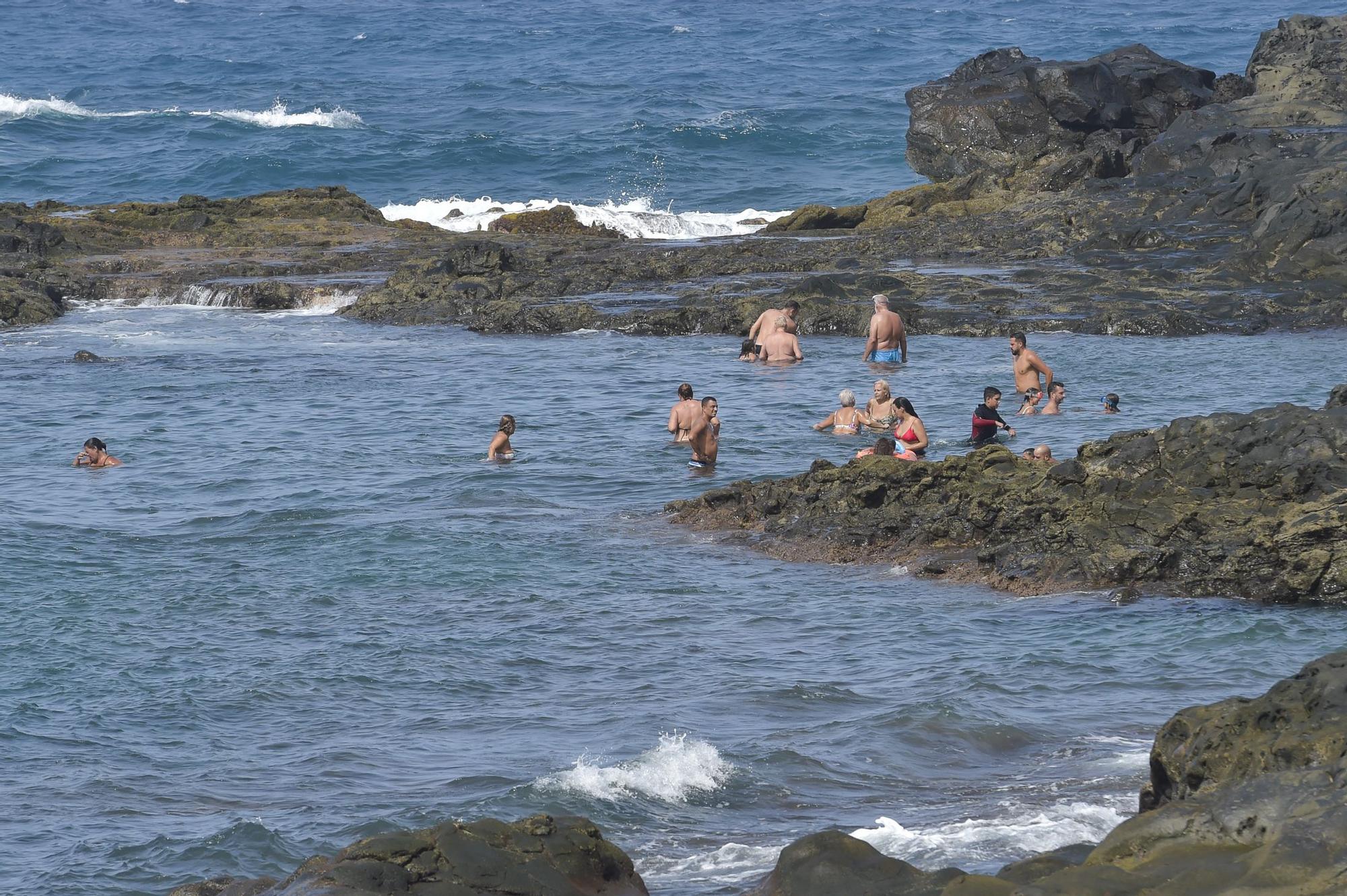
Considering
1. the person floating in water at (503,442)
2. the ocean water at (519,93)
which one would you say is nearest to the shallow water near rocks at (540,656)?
the person floating in water at (503,442)

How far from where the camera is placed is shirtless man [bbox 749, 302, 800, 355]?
23.8m

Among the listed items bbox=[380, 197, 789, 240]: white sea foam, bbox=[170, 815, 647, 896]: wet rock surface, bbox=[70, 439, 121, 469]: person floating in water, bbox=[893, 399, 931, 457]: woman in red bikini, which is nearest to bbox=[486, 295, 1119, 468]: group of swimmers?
bbox=[893, 399, 931, 457]: woman in red bikini

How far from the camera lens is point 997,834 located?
8.01 metres

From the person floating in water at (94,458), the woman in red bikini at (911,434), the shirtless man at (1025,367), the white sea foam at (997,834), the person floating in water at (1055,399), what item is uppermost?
the shirtless man at (1025,367)

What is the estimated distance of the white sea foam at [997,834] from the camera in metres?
7.77

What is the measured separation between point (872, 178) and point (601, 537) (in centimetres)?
3638

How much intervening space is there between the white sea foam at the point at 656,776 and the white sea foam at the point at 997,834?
1337 millimetres

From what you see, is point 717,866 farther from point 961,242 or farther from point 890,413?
point 961,242

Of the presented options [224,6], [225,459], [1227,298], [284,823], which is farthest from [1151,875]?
[224,6]

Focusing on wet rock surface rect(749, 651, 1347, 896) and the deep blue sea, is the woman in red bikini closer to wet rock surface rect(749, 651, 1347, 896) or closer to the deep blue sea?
the deep blue sea

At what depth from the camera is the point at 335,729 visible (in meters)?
10.8

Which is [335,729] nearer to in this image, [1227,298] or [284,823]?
[284,823]

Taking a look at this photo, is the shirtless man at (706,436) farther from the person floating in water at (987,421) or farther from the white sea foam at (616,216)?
the white sea foam at (616,216)

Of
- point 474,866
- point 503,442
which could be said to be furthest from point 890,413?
point 474,866
